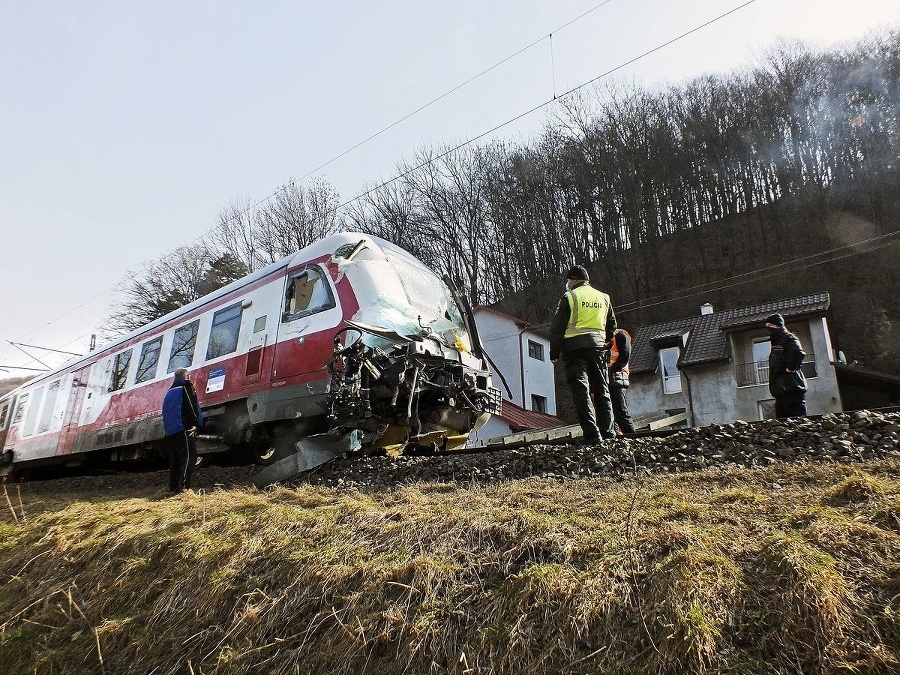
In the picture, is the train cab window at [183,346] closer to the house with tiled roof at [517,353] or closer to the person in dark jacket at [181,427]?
the person in dark jacket at [181,427]

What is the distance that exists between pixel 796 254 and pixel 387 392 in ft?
112

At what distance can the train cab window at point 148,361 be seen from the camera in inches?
420

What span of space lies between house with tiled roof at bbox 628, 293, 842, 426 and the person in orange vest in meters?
15.3

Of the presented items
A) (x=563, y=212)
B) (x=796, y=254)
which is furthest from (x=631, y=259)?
(x=796, y=254)

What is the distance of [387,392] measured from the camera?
694cm

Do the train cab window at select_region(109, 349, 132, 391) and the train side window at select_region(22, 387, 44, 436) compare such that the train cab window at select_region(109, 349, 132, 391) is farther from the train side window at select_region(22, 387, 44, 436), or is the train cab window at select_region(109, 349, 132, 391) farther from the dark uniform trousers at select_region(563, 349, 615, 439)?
the dark uniform trousers at select_region(563, 349, 615, 439)

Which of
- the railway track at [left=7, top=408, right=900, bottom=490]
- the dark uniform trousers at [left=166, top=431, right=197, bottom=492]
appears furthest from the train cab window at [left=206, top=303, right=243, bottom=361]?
the railway track at [left=7, top=408, right=900, bottom=490]

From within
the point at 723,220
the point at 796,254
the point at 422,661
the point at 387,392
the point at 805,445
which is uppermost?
the point at 723,220

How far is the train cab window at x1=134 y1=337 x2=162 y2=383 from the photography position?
10.7 meters

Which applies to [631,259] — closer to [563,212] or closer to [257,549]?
[563,212]

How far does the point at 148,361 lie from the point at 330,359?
17.6 ft

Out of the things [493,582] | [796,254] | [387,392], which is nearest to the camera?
[493,582]

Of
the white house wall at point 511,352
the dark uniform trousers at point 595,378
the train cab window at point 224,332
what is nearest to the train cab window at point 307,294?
the train cab window at point 224,332

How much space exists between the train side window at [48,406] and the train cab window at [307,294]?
913cm
